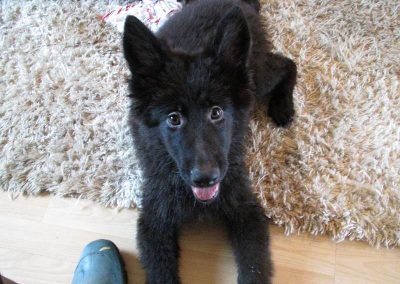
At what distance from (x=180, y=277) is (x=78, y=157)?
0.92 metres

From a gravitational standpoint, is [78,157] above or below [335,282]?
above

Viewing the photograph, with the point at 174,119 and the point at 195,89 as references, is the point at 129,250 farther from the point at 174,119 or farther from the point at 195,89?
the point at 195,89

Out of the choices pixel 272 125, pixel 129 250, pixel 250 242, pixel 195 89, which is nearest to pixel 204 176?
pixel 195 89

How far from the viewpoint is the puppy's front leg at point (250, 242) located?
70.1 inches

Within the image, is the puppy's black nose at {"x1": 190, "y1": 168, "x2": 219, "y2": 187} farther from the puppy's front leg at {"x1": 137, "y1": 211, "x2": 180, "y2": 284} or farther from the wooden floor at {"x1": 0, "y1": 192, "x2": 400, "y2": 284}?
the wooden floor at {"x1": 0, "y1": 192, "x2": 400, "y2": 284}

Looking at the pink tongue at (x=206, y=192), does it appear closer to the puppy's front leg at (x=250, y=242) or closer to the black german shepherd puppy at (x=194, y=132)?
the black german shepherd puppy at (x=194, y=132)

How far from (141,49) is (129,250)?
3.44 ft

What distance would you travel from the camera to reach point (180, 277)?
75.4 inches

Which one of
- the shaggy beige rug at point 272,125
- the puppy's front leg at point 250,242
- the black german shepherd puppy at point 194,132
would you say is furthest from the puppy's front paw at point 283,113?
the puppy's front leg at point 250,242

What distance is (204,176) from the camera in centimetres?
153

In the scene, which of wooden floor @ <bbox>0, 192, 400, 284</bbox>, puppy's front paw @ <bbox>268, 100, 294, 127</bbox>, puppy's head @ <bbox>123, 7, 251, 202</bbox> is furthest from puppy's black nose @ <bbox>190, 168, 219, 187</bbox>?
puppy's front paw @ <bbox>268, 100, 294, 127</bbox>

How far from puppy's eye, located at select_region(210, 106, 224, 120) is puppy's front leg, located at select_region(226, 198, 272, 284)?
480mm

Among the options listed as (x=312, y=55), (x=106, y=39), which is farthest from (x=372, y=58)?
(x=106, y=39)

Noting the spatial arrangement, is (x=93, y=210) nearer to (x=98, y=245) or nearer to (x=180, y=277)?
(x=98, y=245)
